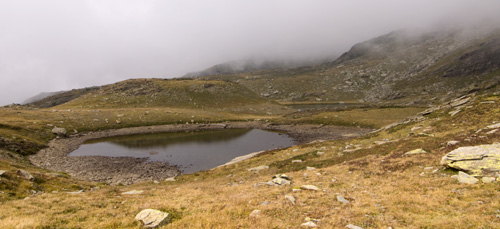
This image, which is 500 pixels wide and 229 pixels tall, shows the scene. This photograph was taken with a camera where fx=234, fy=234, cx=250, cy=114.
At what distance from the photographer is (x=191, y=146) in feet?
194

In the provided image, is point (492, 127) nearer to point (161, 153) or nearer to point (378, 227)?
point (378, 227)

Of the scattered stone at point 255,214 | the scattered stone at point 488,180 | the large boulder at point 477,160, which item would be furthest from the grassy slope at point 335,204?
the large boulder at point 477,160

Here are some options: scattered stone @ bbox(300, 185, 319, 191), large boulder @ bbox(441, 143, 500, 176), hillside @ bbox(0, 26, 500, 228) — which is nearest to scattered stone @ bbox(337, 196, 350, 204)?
hillside @ bbox(0, 26, 500, 228)

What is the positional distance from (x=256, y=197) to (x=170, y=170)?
2723cm

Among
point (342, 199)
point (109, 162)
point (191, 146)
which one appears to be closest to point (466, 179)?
point (342, 199)

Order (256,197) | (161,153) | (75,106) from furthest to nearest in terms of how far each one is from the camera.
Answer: (75,106) → (161,153) → (256,197)

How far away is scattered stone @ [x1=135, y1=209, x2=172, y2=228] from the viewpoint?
503 inches

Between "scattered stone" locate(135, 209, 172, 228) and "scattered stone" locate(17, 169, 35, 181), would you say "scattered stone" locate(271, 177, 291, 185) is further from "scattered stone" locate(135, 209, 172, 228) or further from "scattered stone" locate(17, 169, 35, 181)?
"scattered stone" locate(17, 169, 35, 181)

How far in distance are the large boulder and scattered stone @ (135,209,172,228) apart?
2020cm

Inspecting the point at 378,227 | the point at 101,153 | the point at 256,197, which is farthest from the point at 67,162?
the point at 378,227

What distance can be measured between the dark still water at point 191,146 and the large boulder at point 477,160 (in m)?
34.5

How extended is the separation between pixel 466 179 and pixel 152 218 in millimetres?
20008

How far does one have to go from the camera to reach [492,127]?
82.4 feet

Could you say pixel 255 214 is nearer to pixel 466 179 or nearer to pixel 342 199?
pixel 342 199
